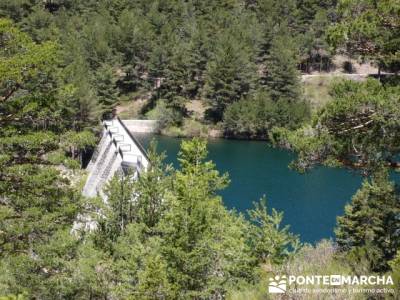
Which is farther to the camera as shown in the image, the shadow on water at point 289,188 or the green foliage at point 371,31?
the shadow on water at point 289,188

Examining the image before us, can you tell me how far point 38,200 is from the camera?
18.2 meters

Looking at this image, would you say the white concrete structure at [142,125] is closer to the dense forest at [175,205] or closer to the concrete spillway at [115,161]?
the concrete spillway at [115,161]

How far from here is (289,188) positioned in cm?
5188

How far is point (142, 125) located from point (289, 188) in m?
40.4

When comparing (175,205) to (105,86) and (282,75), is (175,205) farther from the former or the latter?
(282,75)

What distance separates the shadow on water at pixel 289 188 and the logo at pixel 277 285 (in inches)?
1120

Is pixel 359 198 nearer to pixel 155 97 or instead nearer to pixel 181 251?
pixel 181 251

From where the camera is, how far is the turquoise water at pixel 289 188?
4291cm

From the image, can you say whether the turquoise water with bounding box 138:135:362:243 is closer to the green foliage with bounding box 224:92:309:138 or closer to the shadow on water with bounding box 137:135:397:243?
the shadow on water with bounding box 137:135:397:243

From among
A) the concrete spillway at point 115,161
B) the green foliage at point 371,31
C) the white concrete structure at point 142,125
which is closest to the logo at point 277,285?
the green foliage at point 371,31

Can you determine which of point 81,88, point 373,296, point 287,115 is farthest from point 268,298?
point 287,115

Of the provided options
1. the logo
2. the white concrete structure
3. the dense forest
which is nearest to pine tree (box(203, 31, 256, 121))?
the white concrete structure

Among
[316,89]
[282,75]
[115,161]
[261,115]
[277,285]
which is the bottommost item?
[115,161]

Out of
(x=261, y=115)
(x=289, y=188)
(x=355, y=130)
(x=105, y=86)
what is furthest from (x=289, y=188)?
(x=105, y=86)
